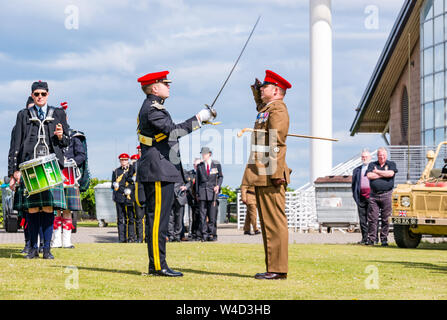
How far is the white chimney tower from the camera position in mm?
46438

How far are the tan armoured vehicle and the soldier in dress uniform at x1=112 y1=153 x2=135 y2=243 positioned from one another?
587cm

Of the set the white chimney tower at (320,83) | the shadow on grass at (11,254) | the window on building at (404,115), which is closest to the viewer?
the shadow on grass at (11,254)

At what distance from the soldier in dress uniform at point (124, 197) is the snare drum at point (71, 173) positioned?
471 centimetres

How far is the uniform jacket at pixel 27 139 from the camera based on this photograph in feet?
34.4

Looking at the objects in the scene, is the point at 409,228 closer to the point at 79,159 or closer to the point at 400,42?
the point at 79,159

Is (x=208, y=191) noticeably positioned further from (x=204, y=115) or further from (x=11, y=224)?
(x=204, y=115)

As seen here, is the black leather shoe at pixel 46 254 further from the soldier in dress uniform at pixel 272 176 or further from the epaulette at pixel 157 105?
the soldier in dress uniform at pixel 272 176

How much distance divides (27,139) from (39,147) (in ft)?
0.61

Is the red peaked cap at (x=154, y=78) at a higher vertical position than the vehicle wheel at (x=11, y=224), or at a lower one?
→ higher

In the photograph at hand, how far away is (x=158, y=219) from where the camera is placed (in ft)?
28.1

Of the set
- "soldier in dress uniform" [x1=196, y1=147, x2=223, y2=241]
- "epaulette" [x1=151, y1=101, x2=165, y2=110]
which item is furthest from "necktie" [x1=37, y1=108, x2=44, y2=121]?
"soldier in dress uniform" [x1=196, y1=147, x2=223, y2=241]

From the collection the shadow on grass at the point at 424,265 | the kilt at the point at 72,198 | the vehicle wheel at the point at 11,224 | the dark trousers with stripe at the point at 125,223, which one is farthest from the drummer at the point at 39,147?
the vehicle wheel at the point at 11,224

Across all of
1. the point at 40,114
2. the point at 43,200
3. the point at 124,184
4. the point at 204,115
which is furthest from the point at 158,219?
the point at 124,184
